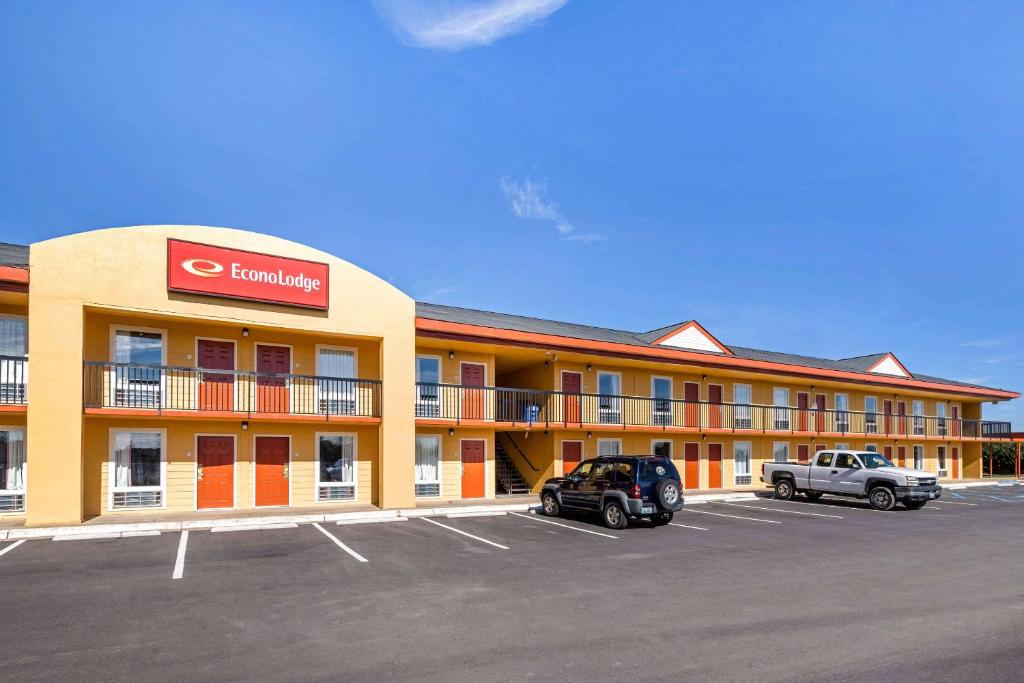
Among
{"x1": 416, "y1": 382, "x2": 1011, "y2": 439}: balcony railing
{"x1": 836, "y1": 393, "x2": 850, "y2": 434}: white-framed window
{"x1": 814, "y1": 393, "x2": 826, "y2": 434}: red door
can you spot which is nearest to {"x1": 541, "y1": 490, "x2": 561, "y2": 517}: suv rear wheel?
{"x1": 416, "y1": 382, "x2": 1011, "y2": 439}: balcony railing

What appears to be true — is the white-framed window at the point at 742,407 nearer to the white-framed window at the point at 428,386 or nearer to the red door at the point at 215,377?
the white-framed window at the point at 428,386

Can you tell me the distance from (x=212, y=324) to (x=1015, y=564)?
63.4ft

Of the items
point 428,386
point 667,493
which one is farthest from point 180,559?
point 667,493

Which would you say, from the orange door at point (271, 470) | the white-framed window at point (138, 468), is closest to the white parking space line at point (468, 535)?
the orange door at point (271, 470)

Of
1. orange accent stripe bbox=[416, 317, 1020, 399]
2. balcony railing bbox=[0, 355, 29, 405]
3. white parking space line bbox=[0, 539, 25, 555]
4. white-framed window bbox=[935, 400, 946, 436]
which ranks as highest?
orange accent stripe bbox=[416, 317, 1020, 399]

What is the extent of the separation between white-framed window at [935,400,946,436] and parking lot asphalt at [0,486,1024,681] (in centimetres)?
2651

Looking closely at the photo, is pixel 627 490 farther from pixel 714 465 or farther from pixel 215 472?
pixel 714 465

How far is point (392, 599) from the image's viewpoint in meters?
9.20

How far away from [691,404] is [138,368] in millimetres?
20997

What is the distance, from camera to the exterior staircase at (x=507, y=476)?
25.3 metres

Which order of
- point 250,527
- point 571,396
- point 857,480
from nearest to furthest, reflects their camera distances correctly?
point 250,527, point 857,480, point 571,396

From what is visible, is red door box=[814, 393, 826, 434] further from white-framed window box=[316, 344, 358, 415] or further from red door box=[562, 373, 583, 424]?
white-framed window box=[316, 344, 358, 415]

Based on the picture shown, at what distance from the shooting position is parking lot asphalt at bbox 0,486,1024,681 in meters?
6.58

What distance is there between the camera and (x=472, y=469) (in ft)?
74.5
